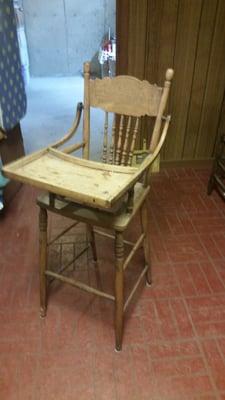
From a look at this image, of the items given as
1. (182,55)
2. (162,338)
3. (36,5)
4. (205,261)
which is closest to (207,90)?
(182,55)

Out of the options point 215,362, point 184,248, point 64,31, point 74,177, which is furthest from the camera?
point 64,31

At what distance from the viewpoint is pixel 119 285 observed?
1224mm

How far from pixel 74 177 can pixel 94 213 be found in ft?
0.70

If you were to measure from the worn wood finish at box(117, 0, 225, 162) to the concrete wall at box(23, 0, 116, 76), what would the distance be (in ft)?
12.5

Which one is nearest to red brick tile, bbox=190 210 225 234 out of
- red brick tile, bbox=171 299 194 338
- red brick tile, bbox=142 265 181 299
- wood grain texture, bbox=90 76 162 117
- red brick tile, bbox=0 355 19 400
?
red brick tile, bbox=142 265 181 299

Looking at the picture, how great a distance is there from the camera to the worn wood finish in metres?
2.20

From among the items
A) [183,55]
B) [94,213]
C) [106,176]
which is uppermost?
[183,55]

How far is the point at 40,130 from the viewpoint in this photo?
359 cm

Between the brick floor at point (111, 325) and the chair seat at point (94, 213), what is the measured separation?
556 millimetres

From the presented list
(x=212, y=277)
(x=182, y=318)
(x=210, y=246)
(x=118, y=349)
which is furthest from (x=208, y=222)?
(x=118, y=349)

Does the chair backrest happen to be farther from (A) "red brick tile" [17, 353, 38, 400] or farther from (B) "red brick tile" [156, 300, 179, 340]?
(A) "red brick tile" [17, 353, 38, 400]

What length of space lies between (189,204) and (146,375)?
1.32m

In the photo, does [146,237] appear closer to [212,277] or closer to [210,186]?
[212,277]

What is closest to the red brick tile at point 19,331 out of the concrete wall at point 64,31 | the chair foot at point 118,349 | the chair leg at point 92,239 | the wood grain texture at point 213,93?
the chair foot at point 118,349
